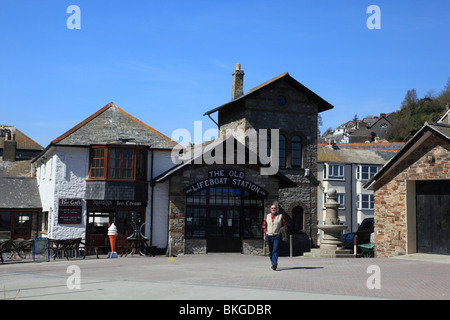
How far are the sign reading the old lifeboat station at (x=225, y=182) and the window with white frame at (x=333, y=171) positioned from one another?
23480 mm

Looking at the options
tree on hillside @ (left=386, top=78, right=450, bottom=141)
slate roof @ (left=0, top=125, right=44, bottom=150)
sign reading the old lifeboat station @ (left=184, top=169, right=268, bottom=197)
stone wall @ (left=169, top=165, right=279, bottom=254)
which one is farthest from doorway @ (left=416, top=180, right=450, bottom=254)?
tree on hillside @ (left=386, top=78, right=450, bottom=141)

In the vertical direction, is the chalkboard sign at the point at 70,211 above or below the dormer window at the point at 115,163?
below

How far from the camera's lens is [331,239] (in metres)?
21.8

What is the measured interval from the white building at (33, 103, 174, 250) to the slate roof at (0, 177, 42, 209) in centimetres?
305

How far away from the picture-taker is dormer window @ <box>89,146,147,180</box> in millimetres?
24750

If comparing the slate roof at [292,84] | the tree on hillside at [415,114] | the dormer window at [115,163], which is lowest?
the dormer window at [115,163]

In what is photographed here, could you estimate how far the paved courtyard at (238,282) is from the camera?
1012 centimetres

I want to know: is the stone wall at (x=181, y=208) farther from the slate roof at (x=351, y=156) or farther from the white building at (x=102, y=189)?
the slate roof at (x=351, y=156)

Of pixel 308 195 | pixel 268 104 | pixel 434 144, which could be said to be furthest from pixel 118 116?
pixel 434 144

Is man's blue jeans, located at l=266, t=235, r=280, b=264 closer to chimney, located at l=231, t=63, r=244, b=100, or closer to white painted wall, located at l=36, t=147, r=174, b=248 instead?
white painted wall, located at l=36, t=147, r=174, b=248

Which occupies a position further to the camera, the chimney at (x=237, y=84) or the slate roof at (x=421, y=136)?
the chimney at (x=237, y=84)

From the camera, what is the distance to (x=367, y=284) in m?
11.7

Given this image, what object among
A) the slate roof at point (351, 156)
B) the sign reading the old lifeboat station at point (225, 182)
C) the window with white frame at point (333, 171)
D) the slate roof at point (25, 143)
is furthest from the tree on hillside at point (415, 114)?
the sign reading the old lifeboat station at point (225, 182)

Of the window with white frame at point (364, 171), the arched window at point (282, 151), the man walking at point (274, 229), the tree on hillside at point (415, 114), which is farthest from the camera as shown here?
the tree on hillside at point (415, 114)
